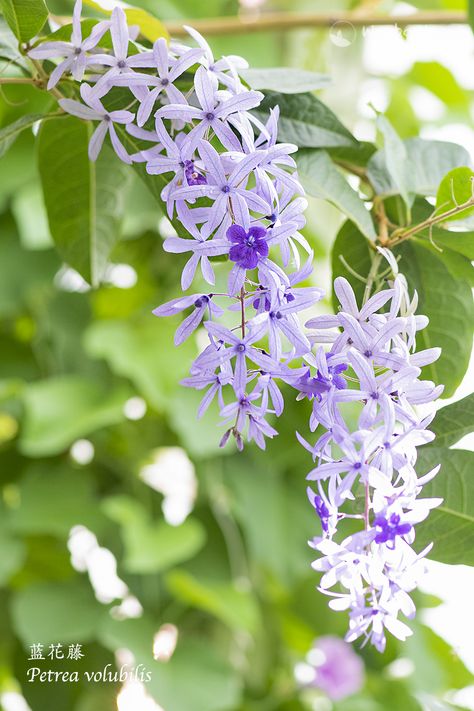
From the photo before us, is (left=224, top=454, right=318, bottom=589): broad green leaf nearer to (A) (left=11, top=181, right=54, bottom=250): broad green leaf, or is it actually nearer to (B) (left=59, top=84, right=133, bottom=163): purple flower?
(A) (left=11, top=181, right=54, bottom=250): broad green leaf

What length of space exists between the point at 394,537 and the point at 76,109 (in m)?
0.22

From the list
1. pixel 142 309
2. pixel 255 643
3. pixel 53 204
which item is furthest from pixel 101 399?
pixel 53 204

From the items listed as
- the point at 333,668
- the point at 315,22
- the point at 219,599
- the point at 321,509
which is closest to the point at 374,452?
the point at 321,509

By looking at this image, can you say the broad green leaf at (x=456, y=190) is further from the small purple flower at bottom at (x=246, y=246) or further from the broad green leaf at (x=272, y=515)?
the broad green leaf at (x=272, y=515)

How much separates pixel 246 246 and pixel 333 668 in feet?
2.83

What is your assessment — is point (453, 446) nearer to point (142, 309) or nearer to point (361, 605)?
point (361, 605)

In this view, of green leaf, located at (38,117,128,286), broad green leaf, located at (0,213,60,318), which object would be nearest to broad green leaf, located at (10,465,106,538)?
broad green leaf, located at (0,213,60,318)

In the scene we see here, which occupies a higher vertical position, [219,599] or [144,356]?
[144,356]

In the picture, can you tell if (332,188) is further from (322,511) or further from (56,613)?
(56,613)

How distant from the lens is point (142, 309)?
3.29ft

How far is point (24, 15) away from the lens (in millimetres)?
363

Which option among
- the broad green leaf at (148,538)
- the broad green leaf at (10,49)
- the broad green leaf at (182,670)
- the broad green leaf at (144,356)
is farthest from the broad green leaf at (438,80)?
the broad green leaf at (10,49)

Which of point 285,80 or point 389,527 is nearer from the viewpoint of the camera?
point 389,527

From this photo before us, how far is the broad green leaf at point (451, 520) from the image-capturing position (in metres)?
0.39
